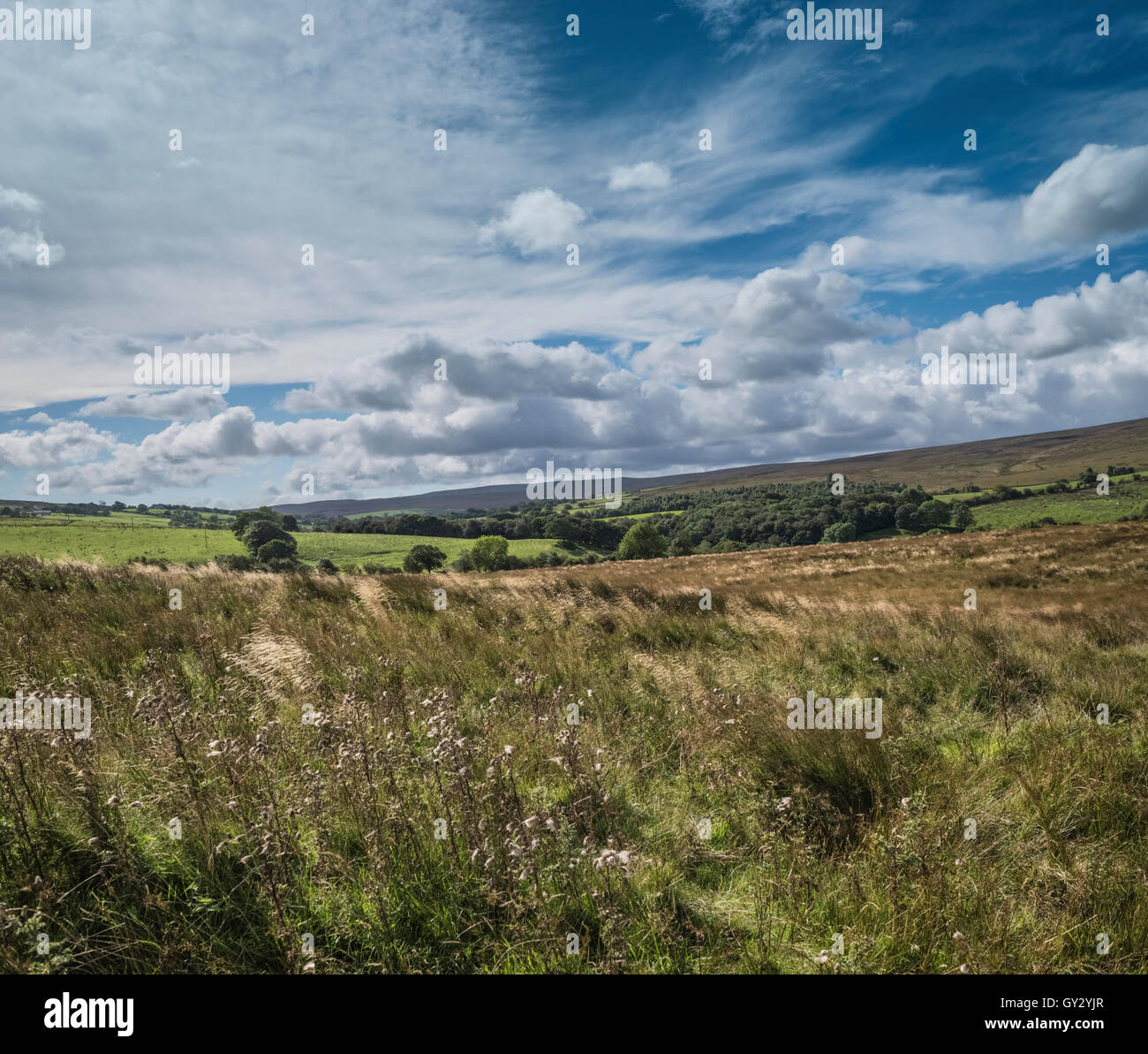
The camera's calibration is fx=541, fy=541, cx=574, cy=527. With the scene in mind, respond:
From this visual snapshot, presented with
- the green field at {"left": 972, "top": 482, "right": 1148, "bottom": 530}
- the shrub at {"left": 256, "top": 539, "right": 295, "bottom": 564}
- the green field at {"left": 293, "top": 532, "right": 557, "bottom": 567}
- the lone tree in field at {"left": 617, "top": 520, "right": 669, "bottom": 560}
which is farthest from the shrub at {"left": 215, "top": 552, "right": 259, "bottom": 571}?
the green field at {"left": 972, "top": 482, "right": 1148, "bottom": 530}

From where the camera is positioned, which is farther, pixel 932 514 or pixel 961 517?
pixel 932 514

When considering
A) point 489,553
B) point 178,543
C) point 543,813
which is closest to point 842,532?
point 489,553

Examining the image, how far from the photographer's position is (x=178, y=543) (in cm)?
6988

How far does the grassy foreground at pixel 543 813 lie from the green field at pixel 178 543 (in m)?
60.2

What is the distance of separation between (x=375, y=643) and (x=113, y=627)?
3475 mm

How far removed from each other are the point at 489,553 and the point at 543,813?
69.6m

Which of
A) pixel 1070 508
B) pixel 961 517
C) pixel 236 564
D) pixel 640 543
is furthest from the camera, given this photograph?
pixel 961 517

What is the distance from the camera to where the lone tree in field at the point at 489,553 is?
6956cm

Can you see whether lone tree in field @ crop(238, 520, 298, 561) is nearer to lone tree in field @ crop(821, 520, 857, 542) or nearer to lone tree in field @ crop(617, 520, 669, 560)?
lone tree in field @ crop(617, 520, 669, 560)

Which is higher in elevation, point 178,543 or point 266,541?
point 266,541

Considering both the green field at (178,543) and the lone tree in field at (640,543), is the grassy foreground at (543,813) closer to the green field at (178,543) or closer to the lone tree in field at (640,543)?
the green field at (178,543)

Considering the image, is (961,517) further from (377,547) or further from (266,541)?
(266,541)

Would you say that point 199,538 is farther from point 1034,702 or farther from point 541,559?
point 1034,702
